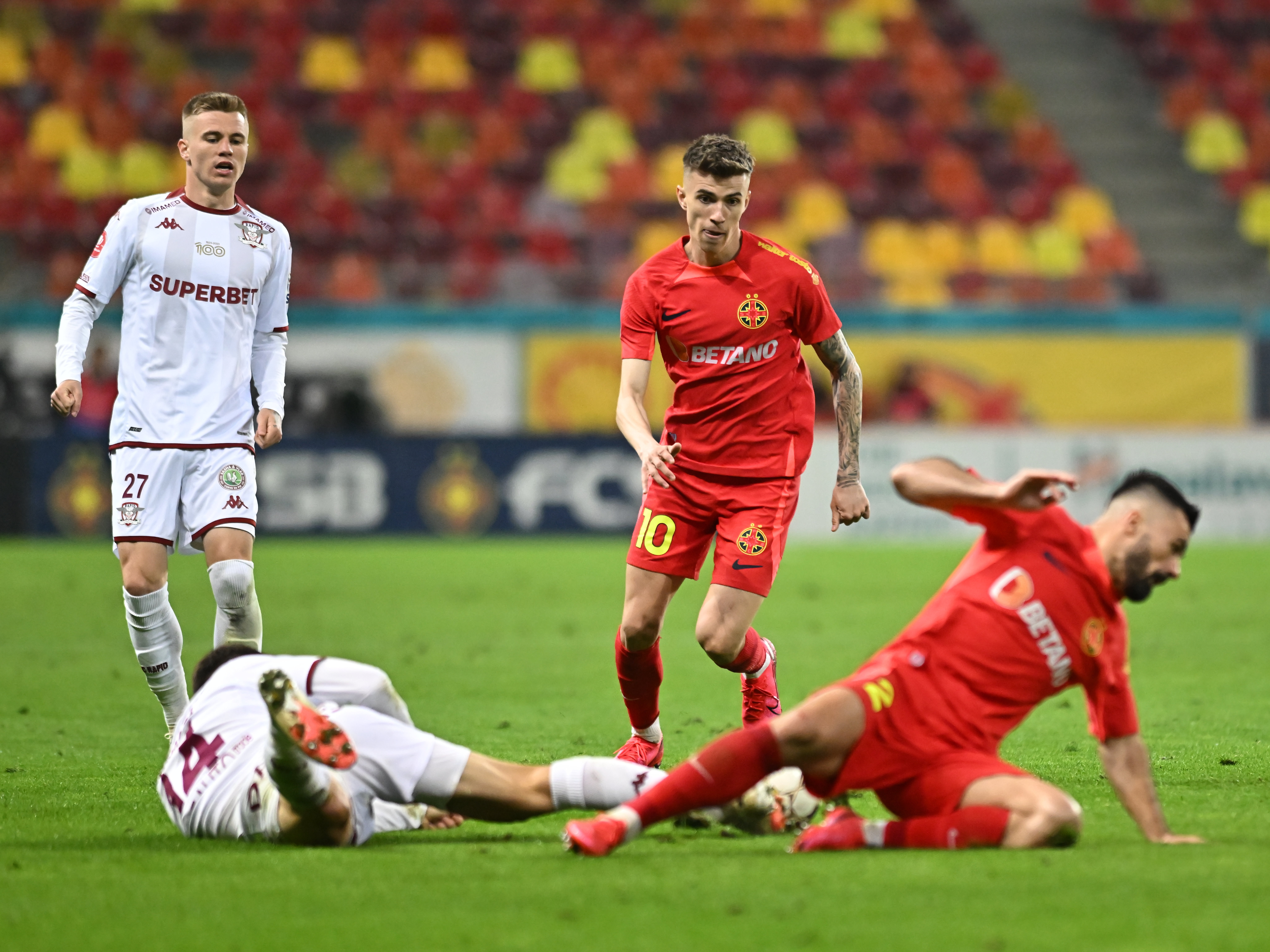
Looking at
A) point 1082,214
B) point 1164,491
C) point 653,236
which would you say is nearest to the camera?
point 1164,491

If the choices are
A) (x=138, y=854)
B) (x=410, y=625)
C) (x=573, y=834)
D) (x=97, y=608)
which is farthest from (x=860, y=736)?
(x=97, y=608)

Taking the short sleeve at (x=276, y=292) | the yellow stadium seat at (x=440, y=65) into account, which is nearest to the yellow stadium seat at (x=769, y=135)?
the yellow stadium seat at (x=440, y=65)

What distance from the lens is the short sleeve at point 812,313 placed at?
6531 millimetres

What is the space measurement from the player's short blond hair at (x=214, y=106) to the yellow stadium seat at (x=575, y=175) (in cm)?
1742

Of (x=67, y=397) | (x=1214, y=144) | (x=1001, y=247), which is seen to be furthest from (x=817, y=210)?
(x=67, y=397)

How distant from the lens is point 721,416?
6523mm

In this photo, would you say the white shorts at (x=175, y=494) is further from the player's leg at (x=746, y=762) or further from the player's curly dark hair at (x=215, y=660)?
the player's leg at (x=746, y=762)

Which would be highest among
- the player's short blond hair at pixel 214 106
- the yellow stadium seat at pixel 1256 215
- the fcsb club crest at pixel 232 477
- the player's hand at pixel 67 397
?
the yellow stadium seat at pixel 1256 215

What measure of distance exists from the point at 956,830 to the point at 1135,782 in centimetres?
54

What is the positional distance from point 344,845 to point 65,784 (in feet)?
5.88

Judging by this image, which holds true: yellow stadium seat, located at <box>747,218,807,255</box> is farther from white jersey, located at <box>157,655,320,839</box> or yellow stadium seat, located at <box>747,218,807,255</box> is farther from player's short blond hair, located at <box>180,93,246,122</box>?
white jersey, located at <box>157,655,320,839</box>

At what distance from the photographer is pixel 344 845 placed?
513 centimetres

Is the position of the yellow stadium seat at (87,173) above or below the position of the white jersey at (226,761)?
above

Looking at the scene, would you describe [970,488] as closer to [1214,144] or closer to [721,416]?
[721,416]
